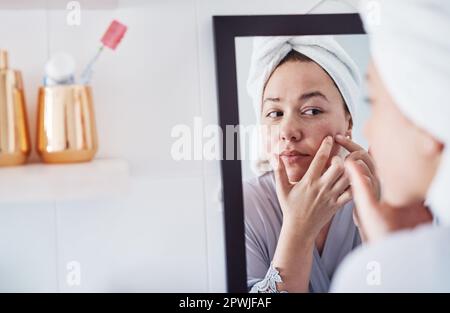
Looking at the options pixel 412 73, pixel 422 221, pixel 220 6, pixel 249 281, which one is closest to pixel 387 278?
pixel 422 221

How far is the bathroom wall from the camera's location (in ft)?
3.11

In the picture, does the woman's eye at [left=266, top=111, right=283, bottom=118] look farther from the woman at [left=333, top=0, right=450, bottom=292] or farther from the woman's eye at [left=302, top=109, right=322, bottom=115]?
the woman at [left=333, top=0, right=450, bottom=292]

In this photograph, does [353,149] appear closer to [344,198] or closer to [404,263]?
[344,198]

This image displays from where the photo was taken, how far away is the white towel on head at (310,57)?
99 centimetres

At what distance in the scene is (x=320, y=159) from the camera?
3.25 feet

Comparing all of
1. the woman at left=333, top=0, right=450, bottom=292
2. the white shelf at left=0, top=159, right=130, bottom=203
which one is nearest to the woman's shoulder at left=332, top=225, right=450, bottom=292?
the woman at left=333, top=0, right=450, bottom=292

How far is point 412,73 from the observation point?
920mm

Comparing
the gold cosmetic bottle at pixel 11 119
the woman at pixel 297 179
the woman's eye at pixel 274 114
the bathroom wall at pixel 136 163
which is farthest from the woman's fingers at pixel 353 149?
the gold cosmetic bottle at pixel 11 119

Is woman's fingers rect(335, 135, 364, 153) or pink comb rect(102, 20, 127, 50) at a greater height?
pink comb rect(102, 20, 127, 50)

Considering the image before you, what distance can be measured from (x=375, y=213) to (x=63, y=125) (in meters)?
0.51

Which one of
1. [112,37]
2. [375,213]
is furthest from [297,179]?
[112,37]

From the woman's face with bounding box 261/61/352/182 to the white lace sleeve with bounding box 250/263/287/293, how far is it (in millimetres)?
153

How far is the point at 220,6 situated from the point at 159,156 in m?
0.27
